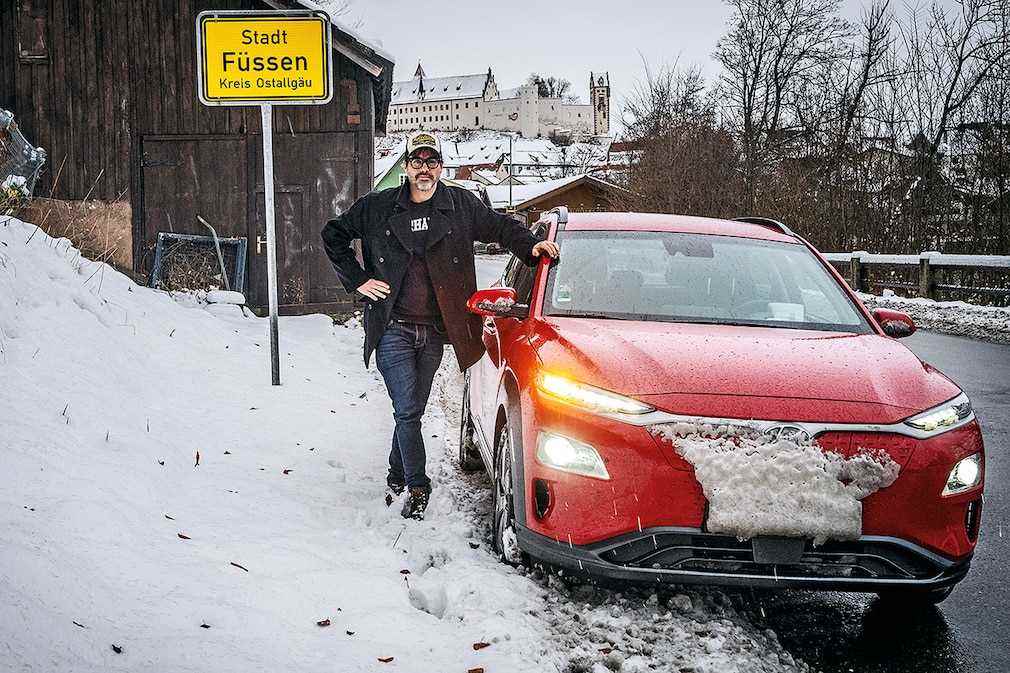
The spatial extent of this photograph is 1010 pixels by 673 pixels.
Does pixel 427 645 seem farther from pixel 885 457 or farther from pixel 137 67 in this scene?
pixel 137 67

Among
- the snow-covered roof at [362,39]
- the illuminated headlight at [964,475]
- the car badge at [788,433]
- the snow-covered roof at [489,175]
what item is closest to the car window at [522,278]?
the car badge at [788,433]

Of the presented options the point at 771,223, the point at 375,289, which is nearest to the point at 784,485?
the point at 375,289

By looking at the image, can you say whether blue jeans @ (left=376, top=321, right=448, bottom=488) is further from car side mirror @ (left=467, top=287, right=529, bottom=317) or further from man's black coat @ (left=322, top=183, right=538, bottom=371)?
car side mirror @ (left=467, top=287, right=529, bottom=317)

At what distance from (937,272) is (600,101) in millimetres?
160889

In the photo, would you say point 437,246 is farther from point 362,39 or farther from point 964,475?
point 362,39

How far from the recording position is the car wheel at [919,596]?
3.45 meters

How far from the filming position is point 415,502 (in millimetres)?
4613

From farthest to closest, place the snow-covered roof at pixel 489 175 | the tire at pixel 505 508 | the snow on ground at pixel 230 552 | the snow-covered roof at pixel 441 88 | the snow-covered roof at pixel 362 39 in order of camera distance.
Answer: the snow-covered roof at pixel 441 88, the snow-covered roof at pixel 489 175, the snow-covered roof at pixel 362 39, the tire at pixel 505 508, the snow on ground at pixel 230 552

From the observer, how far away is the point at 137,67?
13.0 metres

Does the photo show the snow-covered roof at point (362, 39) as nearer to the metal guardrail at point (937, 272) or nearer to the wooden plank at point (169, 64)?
the wooden plank at point (169, 64)

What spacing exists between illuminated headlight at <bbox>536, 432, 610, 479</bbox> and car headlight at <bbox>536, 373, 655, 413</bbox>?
0.49ft

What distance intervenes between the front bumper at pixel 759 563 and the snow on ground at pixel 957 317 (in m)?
10.6

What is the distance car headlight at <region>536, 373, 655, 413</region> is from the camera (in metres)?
3.27

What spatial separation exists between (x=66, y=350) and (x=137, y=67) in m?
9.03
